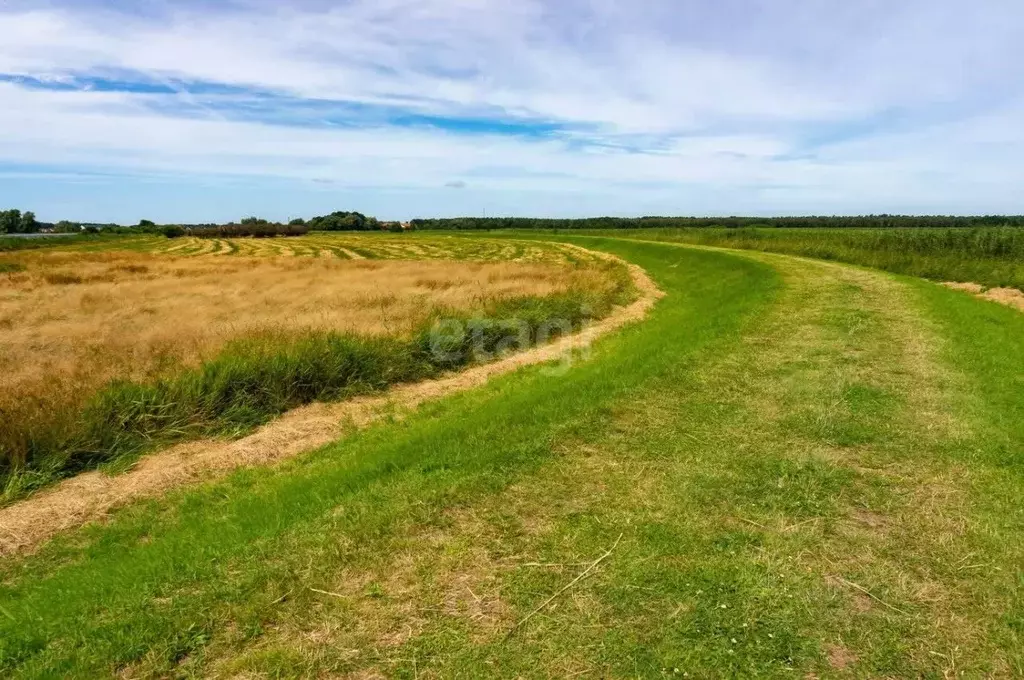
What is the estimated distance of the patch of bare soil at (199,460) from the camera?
6719mm

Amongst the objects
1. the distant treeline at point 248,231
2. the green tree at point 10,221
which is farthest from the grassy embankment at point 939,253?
the green tree at point 10,221

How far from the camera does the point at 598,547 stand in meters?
4.83

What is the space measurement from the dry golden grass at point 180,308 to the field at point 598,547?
479 centimetres

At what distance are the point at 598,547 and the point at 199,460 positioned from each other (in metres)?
6.03

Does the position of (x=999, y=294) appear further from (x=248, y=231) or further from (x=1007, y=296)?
(x=248, y=231)

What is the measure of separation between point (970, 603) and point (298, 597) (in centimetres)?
463

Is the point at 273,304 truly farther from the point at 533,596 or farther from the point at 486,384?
the point at 533,596

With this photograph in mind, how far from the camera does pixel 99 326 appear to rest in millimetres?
17297

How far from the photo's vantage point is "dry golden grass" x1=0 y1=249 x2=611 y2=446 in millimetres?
11320

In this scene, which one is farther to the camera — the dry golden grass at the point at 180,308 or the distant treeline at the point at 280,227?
the distant treeline at the point at 280,227

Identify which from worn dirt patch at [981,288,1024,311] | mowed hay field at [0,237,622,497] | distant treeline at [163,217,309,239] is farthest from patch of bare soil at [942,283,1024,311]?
distant treeline at [163,217,309,239]

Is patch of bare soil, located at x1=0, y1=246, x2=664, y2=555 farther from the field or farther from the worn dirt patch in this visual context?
the worn dirt patch

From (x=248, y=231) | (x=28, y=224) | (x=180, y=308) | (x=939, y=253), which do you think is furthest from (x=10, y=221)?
(x=939, y=253)

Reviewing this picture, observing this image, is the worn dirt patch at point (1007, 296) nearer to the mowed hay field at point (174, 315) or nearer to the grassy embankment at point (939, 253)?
the grassy embankment at point (939, 253)
